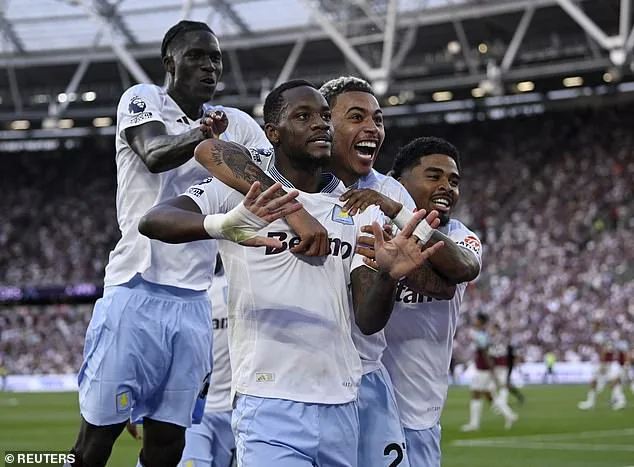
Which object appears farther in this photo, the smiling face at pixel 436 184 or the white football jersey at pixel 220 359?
the white football jersey at pixel 220 359

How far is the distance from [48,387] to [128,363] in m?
39.2

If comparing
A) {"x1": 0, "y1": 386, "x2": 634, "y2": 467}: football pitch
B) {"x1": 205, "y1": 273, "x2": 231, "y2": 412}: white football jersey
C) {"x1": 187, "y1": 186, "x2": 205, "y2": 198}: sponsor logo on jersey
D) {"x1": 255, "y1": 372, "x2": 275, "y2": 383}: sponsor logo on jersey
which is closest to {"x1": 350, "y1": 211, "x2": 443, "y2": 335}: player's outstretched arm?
{"x1": 255, "y1": 372, "x2": 275, "y2": 383}: sponsor logo on jersey

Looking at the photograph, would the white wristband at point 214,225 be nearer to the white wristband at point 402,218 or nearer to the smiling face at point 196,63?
the white wristband at point 402,218

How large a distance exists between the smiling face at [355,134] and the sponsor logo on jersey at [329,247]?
0.79 meters

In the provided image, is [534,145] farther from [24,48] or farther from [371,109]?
[371,109]

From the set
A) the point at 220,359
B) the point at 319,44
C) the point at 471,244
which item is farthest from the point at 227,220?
the point at 319,44

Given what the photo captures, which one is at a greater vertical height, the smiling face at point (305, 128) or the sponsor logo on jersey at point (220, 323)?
the smiling face at point (305, 128)

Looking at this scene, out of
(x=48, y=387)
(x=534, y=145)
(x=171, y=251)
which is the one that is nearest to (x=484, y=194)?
(x=534, y=145)

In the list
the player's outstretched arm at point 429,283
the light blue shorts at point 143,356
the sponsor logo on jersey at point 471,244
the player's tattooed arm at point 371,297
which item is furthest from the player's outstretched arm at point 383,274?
the light blue shorts at point 143,356

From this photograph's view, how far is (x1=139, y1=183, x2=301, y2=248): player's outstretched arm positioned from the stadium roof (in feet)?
99.1

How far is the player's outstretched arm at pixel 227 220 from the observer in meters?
4.18

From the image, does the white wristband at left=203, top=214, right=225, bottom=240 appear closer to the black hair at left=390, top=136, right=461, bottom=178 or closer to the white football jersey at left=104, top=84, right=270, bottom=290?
the white football jersey at left=104, top=84, right=270, bottom=290

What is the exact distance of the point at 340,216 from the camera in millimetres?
4656

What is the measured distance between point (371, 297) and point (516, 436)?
1399 centimetres
